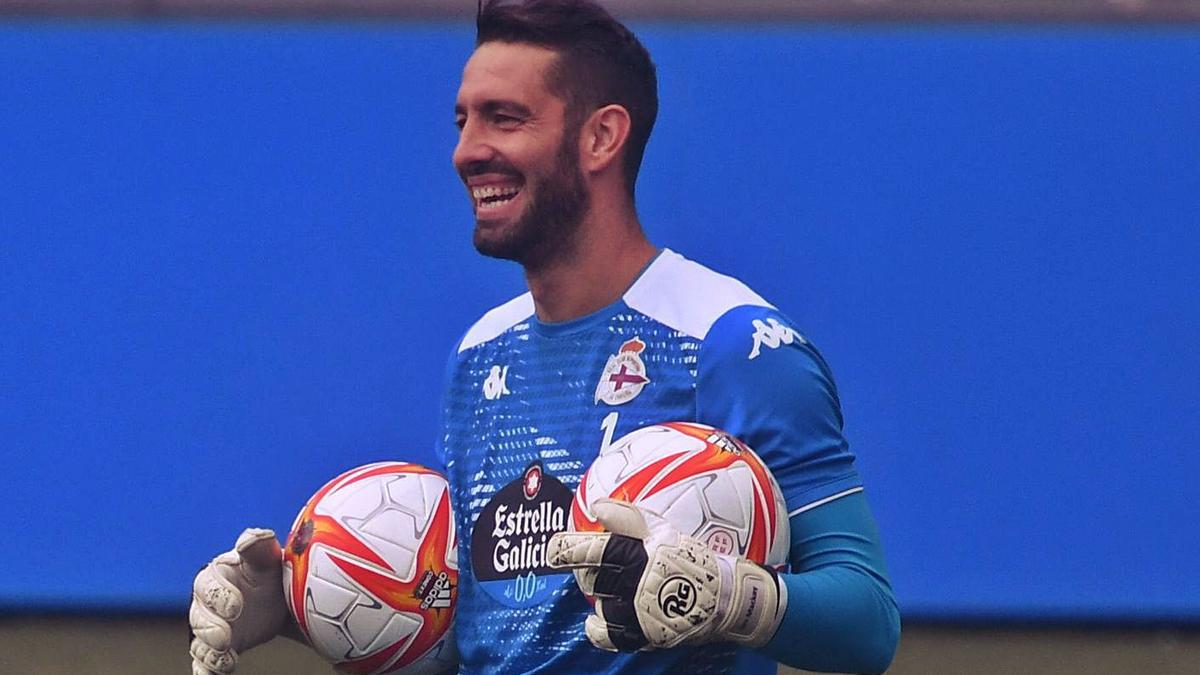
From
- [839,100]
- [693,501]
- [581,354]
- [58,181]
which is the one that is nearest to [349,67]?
[58,181]

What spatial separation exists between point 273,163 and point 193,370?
68cm

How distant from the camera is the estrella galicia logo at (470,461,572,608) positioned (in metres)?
3.41

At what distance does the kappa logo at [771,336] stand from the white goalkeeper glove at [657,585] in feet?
1.54

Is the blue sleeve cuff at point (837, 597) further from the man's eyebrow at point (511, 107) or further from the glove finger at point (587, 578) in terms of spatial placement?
the man's eyebrow at point (511, 107)

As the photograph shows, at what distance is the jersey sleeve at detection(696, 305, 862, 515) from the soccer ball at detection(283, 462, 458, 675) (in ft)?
2.13

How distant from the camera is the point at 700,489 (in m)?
3.07

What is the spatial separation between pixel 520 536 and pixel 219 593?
1.96 ft

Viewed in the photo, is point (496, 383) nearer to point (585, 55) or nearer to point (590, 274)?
point (590, 274)

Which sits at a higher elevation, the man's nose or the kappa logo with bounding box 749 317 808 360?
the man's nose

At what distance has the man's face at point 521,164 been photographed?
3.54m

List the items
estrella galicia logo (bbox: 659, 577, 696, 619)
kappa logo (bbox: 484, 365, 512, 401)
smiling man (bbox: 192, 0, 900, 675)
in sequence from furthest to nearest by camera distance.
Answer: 1. kappa logo (bbox: 484, 365, 512, 401)
2. smiling man (bbox: 192, 0, 900, 675)
3. estrella galicia logo (bbox: 659, 577, 696, 619)

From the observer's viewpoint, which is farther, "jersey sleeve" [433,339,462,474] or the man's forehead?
"jersey sleeve" [433,339,462,474]

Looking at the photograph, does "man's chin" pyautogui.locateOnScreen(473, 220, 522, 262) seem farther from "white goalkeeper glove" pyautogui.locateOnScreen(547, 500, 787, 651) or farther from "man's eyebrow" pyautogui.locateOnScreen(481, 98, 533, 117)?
"white goalkeeper glove" pyautogui.locateOnScreen(547, 500, 787, 651)

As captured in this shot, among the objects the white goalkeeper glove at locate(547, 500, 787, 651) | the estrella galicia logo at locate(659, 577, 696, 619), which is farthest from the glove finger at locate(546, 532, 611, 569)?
the estrella galicia logo at locate(659, 577, 696, 619)
